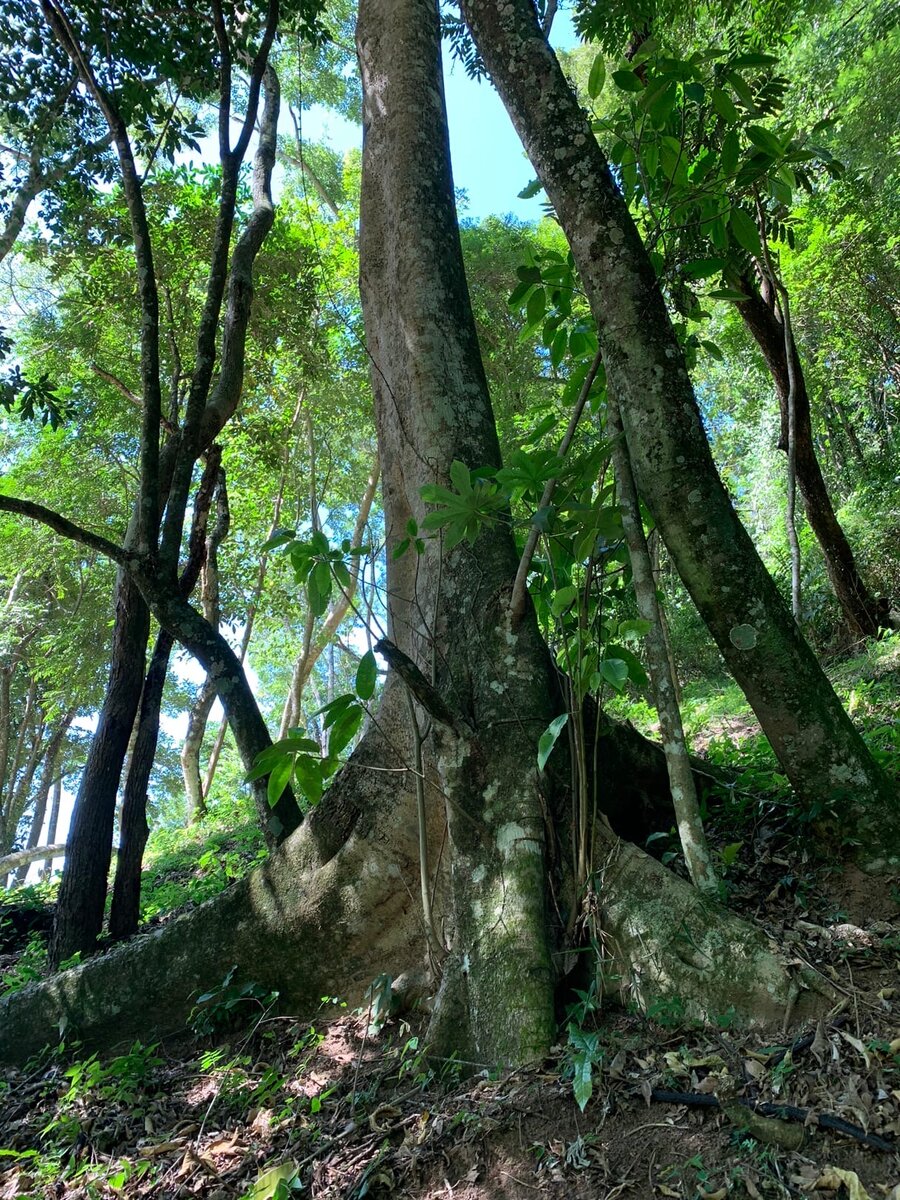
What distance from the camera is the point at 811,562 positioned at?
33.3 feet

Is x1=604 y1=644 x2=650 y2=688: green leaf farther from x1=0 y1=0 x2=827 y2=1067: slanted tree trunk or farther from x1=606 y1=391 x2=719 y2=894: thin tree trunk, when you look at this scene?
x1=0 y1=0 x2=827 y2=1067: slanted tree trunk

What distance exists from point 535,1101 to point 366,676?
1.26m

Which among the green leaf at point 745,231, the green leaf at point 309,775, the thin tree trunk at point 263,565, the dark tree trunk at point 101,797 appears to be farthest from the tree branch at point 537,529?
the thin tree trunk at point 263,565

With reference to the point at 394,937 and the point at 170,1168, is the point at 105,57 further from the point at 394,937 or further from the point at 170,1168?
the point at 170,1168

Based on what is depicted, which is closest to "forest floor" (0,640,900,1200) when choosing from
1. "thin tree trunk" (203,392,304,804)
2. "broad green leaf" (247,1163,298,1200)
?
"broad green leaf" (247,1163,298,1200)

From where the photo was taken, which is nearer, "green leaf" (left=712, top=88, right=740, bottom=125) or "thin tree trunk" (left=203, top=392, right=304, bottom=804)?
"green leaf" (left=712, top=88, right=740, bottom=125)

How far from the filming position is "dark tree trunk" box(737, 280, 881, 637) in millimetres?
6156

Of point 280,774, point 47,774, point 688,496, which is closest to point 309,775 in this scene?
point 280,774

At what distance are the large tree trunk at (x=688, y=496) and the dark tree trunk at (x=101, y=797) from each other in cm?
333

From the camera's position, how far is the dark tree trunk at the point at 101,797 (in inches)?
172

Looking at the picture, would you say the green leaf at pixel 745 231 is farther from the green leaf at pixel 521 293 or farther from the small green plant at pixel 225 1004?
the small green plant at pixel 225 1004

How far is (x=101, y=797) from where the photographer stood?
Answer: 4.62 m

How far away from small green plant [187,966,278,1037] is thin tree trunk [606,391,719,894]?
1.95 metres

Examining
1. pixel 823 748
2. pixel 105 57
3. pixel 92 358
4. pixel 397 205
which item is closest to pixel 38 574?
pixel 92 358
